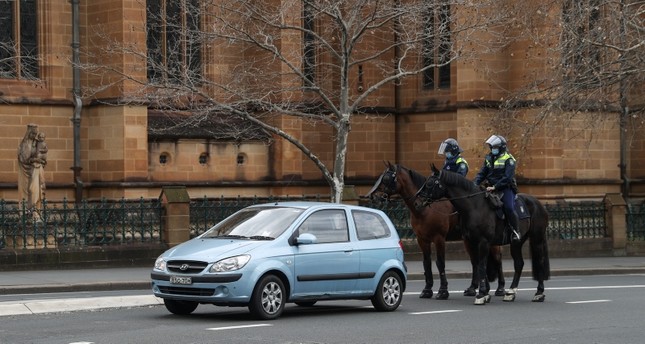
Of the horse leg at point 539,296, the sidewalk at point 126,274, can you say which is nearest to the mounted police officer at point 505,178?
the horse leg at point 539,296

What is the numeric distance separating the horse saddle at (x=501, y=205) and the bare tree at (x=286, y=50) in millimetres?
7561

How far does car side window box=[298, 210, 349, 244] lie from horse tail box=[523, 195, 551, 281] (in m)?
3.70

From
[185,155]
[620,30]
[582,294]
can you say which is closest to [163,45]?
[185,155]

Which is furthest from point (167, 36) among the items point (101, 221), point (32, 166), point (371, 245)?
point (371, 245)

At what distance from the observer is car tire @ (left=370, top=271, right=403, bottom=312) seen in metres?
17.3

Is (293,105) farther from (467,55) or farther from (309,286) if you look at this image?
(309,286)

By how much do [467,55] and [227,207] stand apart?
20.5 ft

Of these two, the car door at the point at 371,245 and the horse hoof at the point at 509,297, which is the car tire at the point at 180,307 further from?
the horse hoof at the point at 509,297

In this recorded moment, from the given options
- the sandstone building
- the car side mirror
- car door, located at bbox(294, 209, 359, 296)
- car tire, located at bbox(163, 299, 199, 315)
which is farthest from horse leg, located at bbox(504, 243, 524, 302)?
the sandstone building

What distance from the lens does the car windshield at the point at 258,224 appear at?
53.7 feet

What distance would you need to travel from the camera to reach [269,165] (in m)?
35.4

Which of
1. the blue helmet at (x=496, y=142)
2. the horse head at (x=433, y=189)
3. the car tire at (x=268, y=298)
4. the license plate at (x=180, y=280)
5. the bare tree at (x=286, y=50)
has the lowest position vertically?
the car tire at (x=268, y=298)

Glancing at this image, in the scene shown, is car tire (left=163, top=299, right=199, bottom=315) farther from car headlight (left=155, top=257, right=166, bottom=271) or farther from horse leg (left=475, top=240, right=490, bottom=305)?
horse leg (left=475, top=240, right=490, bottom=305)

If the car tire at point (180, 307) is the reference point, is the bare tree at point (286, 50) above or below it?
Answer: above
